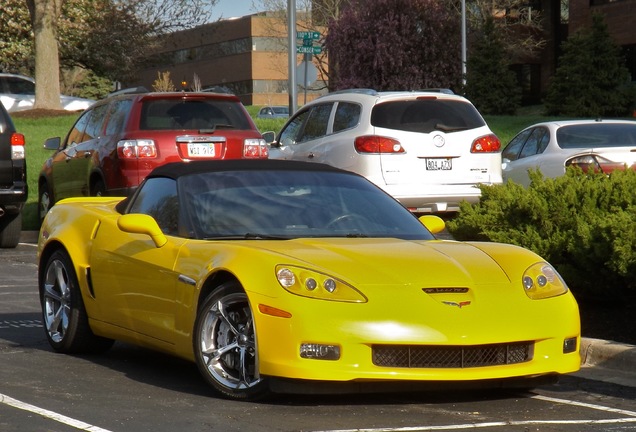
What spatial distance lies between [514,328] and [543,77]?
52.0m

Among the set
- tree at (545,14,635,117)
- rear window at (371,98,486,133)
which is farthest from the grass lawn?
rear window at (371,98,486,133)

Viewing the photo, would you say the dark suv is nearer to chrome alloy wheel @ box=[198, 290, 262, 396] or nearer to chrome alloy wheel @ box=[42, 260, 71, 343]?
chrome alloy wheel @ box=[42, 260, 71, 343]

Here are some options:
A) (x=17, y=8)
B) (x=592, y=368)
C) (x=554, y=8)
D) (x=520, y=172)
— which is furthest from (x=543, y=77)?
(x=592, y=368)

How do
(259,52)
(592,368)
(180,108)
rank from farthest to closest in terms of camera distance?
(259,52), (180,108), (592,368)

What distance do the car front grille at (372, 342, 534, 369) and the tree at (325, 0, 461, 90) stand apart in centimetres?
4180

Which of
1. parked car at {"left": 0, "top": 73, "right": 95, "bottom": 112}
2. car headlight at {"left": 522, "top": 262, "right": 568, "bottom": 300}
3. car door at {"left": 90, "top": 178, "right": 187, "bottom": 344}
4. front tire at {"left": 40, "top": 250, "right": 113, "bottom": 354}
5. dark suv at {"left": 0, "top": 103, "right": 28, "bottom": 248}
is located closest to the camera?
car headlight at {"left": 522, "top": 262, "right": 568, "bottom": 300}

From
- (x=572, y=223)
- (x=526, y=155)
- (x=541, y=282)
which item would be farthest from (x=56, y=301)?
(x=526, y=155)

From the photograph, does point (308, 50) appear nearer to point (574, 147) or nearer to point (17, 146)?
point (574, 147)

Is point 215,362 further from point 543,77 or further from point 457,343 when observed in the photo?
point 543,77

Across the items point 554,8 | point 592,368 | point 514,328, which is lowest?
point 592,368

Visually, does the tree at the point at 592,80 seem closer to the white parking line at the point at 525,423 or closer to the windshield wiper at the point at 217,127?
the windshield wiper at the point at 217,127

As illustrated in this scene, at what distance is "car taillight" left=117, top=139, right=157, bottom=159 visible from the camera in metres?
15.8

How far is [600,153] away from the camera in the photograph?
17016 millimetres

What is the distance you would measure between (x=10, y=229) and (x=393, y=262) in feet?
35.6
